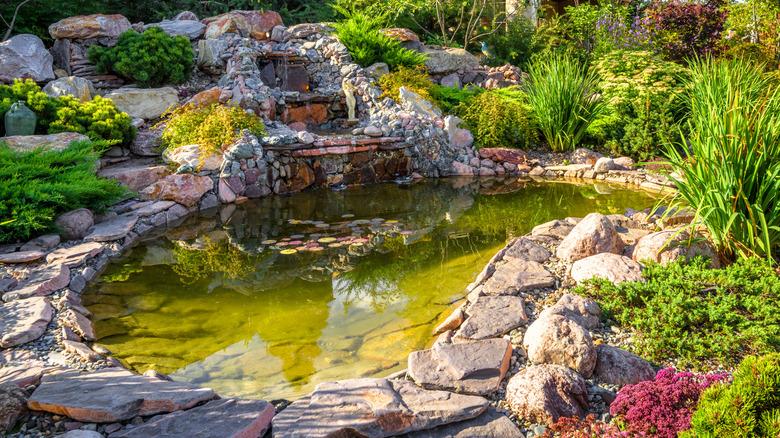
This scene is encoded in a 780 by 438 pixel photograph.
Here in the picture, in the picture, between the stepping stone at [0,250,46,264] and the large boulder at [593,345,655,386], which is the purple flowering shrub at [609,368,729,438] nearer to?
the large boulder at [593,345,655,386]

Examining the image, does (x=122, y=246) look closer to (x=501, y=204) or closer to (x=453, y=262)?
(x=453, y=262)

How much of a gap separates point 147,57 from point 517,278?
26.7 feet

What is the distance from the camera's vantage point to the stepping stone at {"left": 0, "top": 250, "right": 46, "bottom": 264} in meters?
5.17

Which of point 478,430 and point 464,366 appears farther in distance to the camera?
point 464,366

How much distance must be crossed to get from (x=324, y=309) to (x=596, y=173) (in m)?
6.14

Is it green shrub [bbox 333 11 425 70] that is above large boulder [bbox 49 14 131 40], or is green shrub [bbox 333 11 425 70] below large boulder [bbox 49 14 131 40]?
below

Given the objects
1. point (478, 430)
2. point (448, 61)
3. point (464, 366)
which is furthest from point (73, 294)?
point (448, 61)

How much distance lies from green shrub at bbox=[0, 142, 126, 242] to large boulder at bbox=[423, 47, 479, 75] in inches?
302

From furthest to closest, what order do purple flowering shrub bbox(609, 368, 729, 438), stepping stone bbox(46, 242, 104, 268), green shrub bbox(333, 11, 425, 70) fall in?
green shrub bbox(333, 11, 425, 70)
stepping stone bbox(46, 242, 104, 268)
purple flowering shrub bbox(609, 368, 729, 438)

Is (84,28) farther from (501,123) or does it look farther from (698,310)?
(698,310)

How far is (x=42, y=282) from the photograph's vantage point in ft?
15.8

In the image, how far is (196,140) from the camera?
853cm

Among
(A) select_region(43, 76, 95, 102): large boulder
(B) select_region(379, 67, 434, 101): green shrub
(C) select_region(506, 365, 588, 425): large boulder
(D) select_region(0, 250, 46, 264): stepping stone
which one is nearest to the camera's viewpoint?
(C) select_region(506, 365, 588, 425): large boulder

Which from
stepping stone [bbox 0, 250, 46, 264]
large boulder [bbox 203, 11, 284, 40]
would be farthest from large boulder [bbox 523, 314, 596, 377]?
large boulder [bbox 203, 11, 284, 40]
